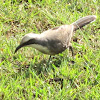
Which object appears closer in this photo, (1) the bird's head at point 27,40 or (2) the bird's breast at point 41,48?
(1) the bird's head at point 27,40

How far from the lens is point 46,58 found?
6129 mm

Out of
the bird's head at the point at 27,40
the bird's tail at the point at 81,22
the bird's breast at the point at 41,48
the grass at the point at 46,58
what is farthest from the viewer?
the bird's tail at the point at 81,22

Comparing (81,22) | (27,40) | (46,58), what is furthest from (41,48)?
(81,22)

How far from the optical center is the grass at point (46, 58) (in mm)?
5246

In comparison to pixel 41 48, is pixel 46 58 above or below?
below

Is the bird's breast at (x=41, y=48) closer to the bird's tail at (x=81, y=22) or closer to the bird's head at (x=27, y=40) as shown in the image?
the bird's head at (x=27, y=40)

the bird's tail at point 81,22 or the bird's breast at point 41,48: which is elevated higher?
the bird's tail at point 81,22

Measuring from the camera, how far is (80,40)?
6.64 meters

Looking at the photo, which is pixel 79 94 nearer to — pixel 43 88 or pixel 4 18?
pixel 43 88

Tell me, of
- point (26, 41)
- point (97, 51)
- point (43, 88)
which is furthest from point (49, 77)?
point (97, 51)

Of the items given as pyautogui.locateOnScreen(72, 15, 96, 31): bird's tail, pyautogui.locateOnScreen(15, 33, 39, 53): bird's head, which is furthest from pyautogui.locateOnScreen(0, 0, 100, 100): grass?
pyautogui.locateOnScreen(15, 33, 39, 53): bird's head

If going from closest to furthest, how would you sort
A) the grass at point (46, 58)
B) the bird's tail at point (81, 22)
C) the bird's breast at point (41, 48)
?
the grass at point (46, 58)
the bird's breast at point (41, 48)
the bird's tail at point (81, 22)

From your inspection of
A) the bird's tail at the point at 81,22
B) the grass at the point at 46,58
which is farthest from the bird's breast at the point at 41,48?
the bird's tail at the point at 81,22

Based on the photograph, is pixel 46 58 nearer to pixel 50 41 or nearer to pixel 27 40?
pixel 50 41
